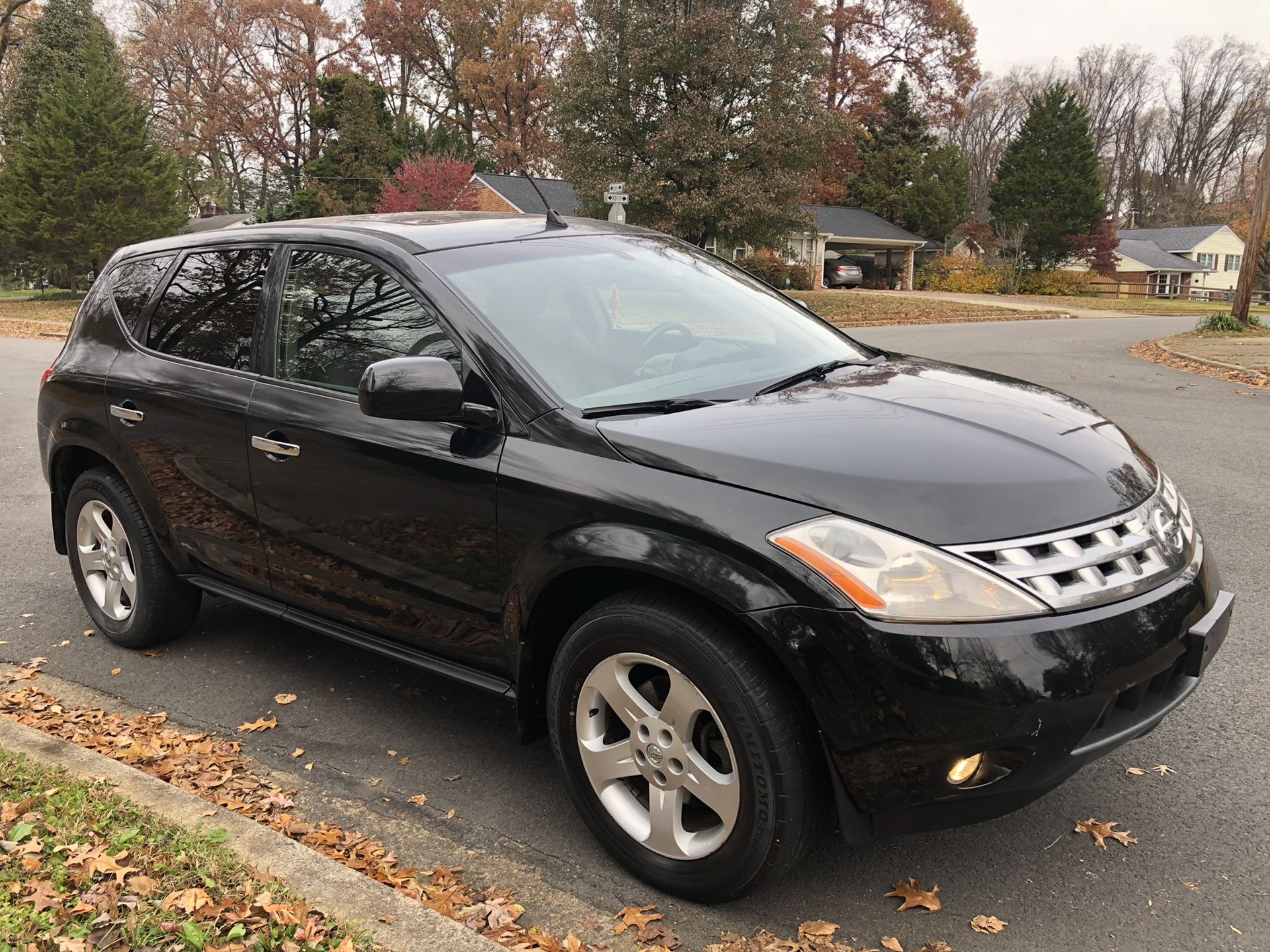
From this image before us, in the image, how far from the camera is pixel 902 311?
104 feet

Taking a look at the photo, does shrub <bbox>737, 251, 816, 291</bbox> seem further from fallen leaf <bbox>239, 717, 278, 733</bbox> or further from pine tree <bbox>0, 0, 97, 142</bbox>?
fallen leaf <bbox>239, 717, 278, 733</bbox>

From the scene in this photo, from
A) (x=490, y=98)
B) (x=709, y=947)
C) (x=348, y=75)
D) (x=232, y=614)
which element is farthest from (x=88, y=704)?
(x=490, y=98)

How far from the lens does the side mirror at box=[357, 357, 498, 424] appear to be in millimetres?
2814

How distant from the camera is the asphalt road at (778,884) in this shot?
258 centimetres

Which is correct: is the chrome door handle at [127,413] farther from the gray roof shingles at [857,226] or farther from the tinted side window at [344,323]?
the gray roof shingles at [857,226]

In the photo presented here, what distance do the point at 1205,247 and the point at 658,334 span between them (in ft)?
281

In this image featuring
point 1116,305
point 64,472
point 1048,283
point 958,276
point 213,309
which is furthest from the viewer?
point 958,276

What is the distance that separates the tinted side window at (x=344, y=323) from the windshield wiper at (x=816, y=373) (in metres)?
1.01

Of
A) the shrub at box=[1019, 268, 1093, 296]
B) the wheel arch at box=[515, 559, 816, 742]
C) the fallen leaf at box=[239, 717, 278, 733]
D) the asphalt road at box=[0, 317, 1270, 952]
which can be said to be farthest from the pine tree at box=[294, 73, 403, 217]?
the wheel arch at box=[515, 559, 816, 742]

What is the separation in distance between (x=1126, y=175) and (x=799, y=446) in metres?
96.0

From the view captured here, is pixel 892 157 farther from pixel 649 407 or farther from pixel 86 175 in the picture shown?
pixel 649 407

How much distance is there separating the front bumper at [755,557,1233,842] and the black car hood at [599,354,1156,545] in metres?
0.24

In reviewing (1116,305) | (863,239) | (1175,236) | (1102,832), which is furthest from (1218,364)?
(1175,236)

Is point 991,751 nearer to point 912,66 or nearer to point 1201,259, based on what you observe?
point 912,66
